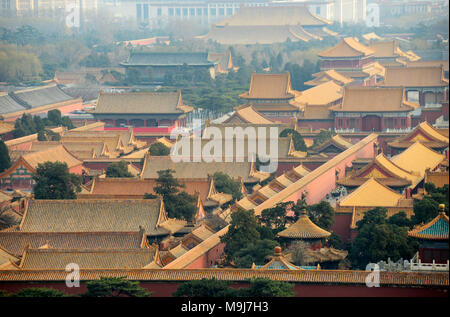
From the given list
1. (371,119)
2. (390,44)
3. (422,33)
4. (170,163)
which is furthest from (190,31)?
(170,163)

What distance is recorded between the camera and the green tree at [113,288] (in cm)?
2528

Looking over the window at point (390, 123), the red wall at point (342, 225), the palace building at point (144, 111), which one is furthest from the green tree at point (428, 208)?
the palace building at point (144, 111)

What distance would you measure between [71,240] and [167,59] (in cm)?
4989

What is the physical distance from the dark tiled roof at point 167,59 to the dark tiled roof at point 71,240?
49.0 metres

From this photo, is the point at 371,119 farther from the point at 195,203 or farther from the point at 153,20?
the point at 153,20

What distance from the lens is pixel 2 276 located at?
27766 millimetres

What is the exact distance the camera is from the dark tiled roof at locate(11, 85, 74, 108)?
67.6 meters

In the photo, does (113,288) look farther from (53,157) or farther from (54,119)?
(54,119)

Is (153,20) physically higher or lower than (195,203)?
lower

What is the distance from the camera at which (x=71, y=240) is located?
3167cm

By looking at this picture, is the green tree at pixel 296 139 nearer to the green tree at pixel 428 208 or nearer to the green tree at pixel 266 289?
the green tree at pixel 428 208

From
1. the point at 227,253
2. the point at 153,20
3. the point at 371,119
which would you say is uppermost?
the point at 227,253

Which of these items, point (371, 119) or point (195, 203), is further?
point (371, 119)
